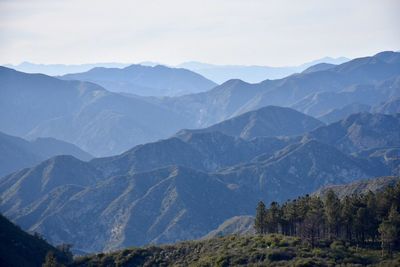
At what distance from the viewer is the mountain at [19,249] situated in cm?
14538

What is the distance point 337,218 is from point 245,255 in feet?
96.5

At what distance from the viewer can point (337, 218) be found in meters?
136

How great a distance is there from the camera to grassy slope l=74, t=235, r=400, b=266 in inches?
4264

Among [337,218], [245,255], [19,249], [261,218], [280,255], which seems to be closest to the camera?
[280,255]

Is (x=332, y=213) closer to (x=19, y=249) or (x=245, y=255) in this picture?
(x=245, y=255)

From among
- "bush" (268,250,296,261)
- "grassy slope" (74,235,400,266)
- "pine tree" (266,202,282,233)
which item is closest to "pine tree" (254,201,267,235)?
"pine tree" (266,202,282,233)

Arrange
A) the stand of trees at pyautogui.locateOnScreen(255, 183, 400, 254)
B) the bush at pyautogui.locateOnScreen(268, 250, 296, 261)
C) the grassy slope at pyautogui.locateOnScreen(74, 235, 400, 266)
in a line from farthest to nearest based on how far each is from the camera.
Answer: the stand of trees at pyautogui.locateOnScreen(255, 183, 400, 254)
the bush at pyautogui.locateOnScreen(268, 250, 296, 261)
the grassy slope at pyautogui.locateOnScreen(74, 235, 400, 266)

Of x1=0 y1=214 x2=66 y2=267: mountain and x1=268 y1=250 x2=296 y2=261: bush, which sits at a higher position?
x1=268 y1=250 x2=296 y2=261: bush

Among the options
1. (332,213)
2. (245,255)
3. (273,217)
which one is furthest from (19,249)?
(332,213)

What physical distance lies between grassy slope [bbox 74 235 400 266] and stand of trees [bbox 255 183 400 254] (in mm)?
8498

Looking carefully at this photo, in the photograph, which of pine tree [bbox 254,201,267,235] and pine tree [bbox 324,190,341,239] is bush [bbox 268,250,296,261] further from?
pine tree [bbox 254,201,267,235]

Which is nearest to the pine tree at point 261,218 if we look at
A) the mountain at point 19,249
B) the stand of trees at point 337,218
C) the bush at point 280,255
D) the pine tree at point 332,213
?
the stand of trees at point 337,218

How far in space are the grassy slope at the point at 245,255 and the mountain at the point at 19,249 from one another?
1825 cm

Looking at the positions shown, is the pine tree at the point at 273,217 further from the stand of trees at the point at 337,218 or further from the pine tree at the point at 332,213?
the pine tree at the point at 332,213
